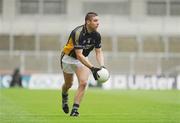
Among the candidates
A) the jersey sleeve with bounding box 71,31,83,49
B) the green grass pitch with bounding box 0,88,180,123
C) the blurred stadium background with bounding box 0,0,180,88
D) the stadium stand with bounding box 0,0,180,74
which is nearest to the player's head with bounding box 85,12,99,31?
the jersey sleeve with bounding box 71,31,83,49

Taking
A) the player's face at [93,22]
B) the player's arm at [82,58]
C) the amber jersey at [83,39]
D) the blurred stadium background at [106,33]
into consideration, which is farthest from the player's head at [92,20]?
the blurred stadium background at [106,33]

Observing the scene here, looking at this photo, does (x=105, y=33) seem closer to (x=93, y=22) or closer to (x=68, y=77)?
(x=68, y=77)

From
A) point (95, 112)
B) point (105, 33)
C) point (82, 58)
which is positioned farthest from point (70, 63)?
point (105, 33)

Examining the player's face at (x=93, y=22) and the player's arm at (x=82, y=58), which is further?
the player's arm at (x=82, y=58)

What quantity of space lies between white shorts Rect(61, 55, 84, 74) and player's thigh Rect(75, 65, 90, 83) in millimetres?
104

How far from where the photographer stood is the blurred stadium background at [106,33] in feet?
160

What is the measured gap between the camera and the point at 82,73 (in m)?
14.4

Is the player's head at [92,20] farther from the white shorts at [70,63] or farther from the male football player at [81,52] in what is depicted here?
the white shorts at [70,63]

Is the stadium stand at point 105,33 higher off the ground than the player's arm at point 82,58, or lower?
lower

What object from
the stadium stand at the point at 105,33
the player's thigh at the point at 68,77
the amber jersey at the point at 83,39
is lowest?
the stadium stand at the point at 105,33

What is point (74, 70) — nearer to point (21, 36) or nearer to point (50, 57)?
point (50, 57)

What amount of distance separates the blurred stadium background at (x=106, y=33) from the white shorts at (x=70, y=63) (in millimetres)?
33563

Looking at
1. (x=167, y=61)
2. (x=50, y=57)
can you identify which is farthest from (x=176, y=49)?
(x=50, y=57)

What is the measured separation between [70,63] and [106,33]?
128ft
